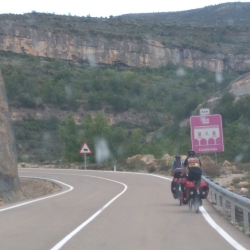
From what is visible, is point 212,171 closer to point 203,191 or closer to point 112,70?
point 203,191

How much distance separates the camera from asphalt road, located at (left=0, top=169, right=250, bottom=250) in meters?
10.8

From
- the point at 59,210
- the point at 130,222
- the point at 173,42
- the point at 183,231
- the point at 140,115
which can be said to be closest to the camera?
the point at 183,231

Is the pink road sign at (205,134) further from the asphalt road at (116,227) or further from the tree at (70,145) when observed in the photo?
the tree at (70,145)

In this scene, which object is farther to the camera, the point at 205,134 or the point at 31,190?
the point at 31,190

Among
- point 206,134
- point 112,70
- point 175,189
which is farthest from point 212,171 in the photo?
point 112,70

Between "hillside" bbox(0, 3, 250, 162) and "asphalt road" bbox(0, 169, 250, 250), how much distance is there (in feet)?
153

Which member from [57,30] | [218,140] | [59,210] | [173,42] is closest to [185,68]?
[173,42]

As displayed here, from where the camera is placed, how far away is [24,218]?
15.2m

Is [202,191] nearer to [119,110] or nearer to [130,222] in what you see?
[130,222]

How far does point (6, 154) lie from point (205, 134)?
32.3 feet

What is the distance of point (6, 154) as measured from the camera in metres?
29.4

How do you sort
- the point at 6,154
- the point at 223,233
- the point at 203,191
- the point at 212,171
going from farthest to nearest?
the point at 212,171, the point at 6,154, the point at 203,191, the point at 223,233

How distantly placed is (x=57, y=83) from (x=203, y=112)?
230 feet

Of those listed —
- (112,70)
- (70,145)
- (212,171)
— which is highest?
(112,70)
